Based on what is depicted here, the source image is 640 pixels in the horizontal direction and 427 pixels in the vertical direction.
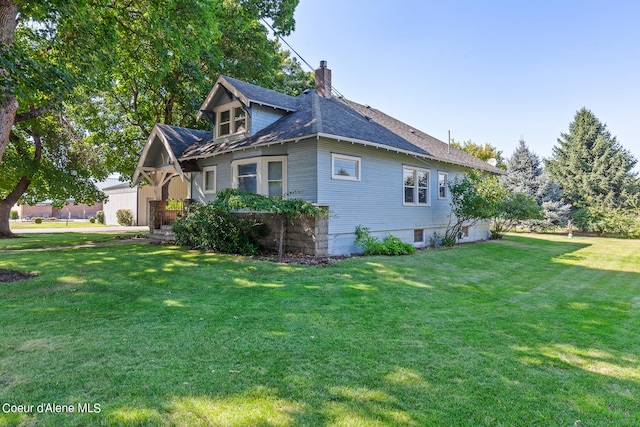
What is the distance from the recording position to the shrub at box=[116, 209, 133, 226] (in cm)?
2778

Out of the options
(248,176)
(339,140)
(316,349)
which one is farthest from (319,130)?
(316,349)

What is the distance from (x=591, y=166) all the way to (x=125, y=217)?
117 ft

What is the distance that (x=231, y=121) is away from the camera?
13.7 metres

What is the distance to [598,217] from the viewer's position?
75.3 ft

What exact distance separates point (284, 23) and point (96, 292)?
17144mm

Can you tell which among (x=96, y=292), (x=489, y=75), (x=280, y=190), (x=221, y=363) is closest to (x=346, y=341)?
(x=221, y=363)

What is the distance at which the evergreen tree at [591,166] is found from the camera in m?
23.1

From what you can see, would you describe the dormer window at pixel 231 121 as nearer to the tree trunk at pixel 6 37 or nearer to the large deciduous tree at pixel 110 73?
the large deciduous tree at pixel 110 73

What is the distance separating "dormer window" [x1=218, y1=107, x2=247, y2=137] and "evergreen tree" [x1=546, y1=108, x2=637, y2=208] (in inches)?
953

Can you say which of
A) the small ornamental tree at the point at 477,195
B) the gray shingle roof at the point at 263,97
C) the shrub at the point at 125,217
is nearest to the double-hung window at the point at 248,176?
the gray shingle roof at the point at 263,97

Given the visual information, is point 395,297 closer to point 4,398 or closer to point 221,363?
point 221,363

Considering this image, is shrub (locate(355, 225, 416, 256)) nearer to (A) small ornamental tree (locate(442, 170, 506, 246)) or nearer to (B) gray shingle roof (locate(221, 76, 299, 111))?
(A) small ornamental tree (locate(442, 170, 506, 246))

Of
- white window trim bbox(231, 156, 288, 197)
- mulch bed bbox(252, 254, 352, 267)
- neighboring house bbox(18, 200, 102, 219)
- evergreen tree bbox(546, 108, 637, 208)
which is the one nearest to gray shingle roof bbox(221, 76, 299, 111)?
white window trim bbox(231, 156, 288, 197)

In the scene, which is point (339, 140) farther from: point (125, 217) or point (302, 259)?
point (125, 217)
